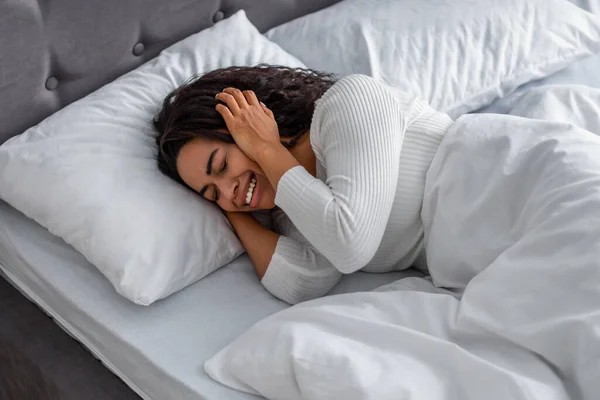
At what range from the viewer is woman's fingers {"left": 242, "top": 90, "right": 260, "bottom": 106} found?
4.18 feet

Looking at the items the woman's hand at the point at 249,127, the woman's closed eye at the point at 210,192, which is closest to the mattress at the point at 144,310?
the woman's closed eye at the point at 210,192

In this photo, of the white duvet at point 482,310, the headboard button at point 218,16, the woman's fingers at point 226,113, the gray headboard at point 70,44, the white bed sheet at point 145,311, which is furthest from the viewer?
the headboard button at point 218,16

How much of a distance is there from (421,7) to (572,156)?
0.72 m

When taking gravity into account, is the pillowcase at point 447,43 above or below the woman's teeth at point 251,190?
above

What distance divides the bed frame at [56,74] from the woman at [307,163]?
0.74ft

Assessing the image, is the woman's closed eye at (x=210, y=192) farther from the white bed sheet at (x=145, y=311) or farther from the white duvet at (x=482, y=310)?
the white duvet at (x=482, y=310)

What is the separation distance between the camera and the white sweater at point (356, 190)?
115 centimetres

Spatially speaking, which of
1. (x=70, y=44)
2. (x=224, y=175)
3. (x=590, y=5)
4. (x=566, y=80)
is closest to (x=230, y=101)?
(x=224, y=175)

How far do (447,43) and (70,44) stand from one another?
2.58 feet

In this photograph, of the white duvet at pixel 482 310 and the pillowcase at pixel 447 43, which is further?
the pillowcase at pixel 447 43

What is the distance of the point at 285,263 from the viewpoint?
1.27m

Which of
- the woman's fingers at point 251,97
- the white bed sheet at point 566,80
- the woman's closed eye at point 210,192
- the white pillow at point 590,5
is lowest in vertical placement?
the white bed sheet at point 566,80

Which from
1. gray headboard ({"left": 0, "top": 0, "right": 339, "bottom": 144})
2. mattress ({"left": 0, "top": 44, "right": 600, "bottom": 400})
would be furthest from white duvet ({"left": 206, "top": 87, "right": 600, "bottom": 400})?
gray headboard ({"left": 0, "top": 0, "right": 339, "bottom": 144})

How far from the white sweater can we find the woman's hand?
0.07m
